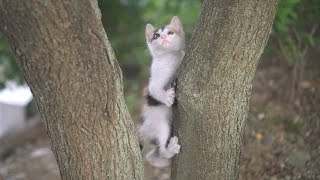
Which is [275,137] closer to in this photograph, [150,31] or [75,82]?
[150,31]

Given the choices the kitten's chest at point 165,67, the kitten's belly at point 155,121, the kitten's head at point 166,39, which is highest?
the kitten's head at point 166,39

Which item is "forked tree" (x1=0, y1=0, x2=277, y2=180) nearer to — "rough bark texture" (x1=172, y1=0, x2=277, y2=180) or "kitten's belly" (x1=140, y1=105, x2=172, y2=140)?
"rough bark texture" (x1=172, y1=0, x2=277, y2=180)

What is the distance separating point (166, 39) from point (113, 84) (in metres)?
1.31

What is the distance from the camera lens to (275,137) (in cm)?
530

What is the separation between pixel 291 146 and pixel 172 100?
2135mm

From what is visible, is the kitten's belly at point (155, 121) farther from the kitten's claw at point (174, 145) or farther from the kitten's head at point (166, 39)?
the kitten's head at point (166, 39)

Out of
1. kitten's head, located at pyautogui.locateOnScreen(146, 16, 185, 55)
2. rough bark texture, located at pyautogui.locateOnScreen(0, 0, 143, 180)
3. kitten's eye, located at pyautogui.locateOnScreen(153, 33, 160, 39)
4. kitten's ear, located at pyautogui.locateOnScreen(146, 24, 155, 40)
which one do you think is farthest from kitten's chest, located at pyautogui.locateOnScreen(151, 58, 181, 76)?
rough bark texture, located at pyautogui.locateOnScreen(0, 0, 143, 180)

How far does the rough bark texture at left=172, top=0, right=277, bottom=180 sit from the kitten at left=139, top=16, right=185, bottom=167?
253 millimetres

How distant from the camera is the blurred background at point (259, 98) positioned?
473cm

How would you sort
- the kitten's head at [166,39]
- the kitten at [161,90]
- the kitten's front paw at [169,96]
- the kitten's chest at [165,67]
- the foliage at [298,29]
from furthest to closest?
the foliage at [298,29]
the kitten's head at [166,39]
the kitten's chest at [165,67]
the kitten at [161,90]
the kitten's front paw at [169,96]

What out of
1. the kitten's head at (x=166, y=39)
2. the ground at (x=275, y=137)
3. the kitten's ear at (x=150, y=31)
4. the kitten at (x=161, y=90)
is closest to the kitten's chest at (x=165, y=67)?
the kitten at (x=161, y=90)

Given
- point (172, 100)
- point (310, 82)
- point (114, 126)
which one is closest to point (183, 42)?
point (172, 100)

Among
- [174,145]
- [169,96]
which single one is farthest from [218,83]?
[174,145]

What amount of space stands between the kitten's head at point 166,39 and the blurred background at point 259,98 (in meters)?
0.93
